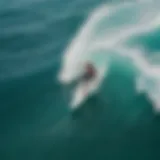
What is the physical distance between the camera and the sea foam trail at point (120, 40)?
118cm

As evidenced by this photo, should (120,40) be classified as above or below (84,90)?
above

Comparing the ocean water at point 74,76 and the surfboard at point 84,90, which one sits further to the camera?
the surfboard at point 84,90

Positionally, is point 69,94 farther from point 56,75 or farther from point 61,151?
point 61,151

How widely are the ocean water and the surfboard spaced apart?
0.05ft

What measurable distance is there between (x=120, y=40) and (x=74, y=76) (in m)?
0.21

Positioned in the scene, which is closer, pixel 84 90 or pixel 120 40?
pixel 84 90

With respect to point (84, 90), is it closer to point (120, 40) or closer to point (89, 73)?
point (89, 73)

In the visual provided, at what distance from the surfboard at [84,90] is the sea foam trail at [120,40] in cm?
6

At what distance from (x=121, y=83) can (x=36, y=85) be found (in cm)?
26

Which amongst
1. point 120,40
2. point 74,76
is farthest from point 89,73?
point 120,40

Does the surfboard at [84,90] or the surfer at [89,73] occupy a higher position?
the surfer at [89,73]

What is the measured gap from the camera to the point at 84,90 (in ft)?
3.84

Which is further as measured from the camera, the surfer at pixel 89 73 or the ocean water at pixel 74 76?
the surfer at pixel 89 73

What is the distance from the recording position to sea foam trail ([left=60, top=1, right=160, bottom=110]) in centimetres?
118
